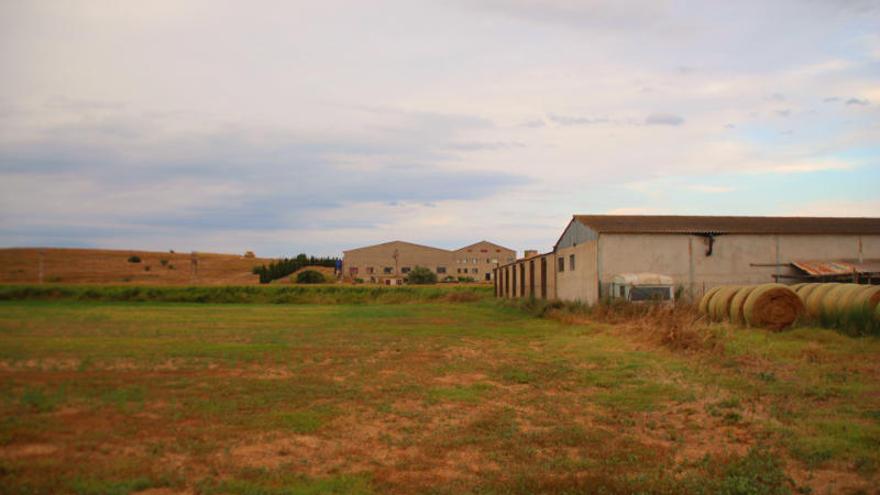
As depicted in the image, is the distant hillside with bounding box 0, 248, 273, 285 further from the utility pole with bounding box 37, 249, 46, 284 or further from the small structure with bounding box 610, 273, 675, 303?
the small structure with bounding box 610, 273, 675, 303

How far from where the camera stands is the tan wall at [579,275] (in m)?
29.9

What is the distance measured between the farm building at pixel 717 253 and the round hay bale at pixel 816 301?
9.70m

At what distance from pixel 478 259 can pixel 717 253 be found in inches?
2775

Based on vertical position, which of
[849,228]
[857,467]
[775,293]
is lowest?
[857,467]

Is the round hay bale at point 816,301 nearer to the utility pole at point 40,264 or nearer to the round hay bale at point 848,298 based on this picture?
the round hay bale at point 848,298

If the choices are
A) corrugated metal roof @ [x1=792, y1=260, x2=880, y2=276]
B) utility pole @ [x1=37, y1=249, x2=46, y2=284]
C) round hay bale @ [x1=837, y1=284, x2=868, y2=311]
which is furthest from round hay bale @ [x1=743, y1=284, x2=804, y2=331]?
utility pole @ [x1=37, y1=249, x2=46, y2=284]

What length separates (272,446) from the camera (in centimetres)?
786

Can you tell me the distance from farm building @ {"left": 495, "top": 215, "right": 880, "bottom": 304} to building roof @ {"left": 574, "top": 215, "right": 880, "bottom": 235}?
0.15ft

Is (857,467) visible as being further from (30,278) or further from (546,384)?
(30,278)

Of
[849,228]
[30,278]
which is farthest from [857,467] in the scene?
[30,278]

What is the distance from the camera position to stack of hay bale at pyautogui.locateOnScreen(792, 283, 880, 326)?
17219 millimetres

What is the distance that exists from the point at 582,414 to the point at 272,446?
435cm

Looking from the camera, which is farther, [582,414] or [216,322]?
[216,322]

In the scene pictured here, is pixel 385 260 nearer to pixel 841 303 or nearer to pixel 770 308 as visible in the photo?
pixel 770 308
